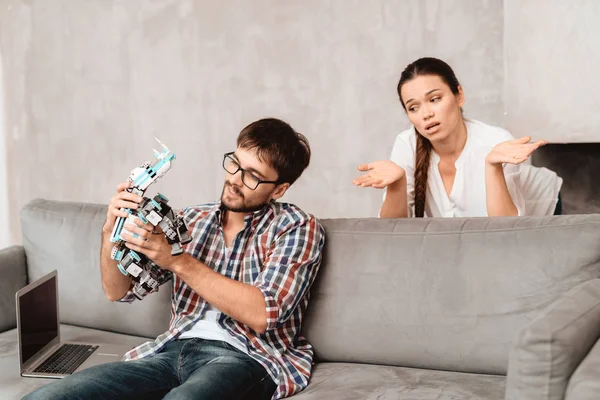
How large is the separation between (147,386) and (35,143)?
8.64 ft

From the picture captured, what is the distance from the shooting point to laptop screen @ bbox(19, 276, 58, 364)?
1.96m

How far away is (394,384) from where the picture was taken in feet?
5.90

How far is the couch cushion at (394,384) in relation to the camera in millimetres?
1713

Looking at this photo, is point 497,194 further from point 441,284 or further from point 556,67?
point 556,67

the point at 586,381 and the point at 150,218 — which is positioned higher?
the point at 150,218

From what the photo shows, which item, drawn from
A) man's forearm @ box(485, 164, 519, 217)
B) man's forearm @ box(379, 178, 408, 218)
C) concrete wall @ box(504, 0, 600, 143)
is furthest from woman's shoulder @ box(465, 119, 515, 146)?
concrete wall @ box(504, 0, 600, 143)

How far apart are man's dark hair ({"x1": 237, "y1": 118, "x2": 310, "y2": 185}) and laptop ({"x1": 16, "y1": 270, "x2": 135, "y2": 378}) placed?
2.22ft

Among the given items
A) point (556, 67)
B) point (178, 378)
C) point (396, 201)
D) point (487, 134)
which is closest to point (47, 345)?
point (178, 378)

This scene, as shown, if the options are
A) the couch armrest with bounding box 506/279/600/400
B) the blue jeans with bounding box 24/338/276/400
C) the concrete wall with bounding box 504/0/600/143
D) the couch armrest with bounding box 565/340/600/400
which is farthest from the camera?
the concrete wall with bounding box 504/0/600/143

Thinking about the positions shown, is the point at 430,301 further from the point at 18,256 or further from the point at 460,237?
the point at 18,256

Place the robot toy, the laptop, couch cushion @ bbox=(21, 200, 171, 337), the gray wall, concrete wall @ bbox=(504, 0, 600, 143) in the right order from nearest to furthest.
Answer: the robot toy → the laptop → couch cushion @ bbox=(21, 200, 171, 337) → concrete wall @ bbox=(504, 0, 600, 143) → the gray wall

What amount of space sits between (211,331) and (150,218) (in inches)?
13.9

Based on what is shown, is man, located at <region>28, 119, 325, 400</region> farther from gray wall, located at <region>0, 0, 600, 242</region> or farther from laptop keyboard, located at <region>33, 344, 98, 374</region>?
gray wall, located at <region>0, 0, 600, 242</region>

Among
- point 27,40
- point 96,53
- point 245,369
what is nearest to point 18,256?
point 245,369
